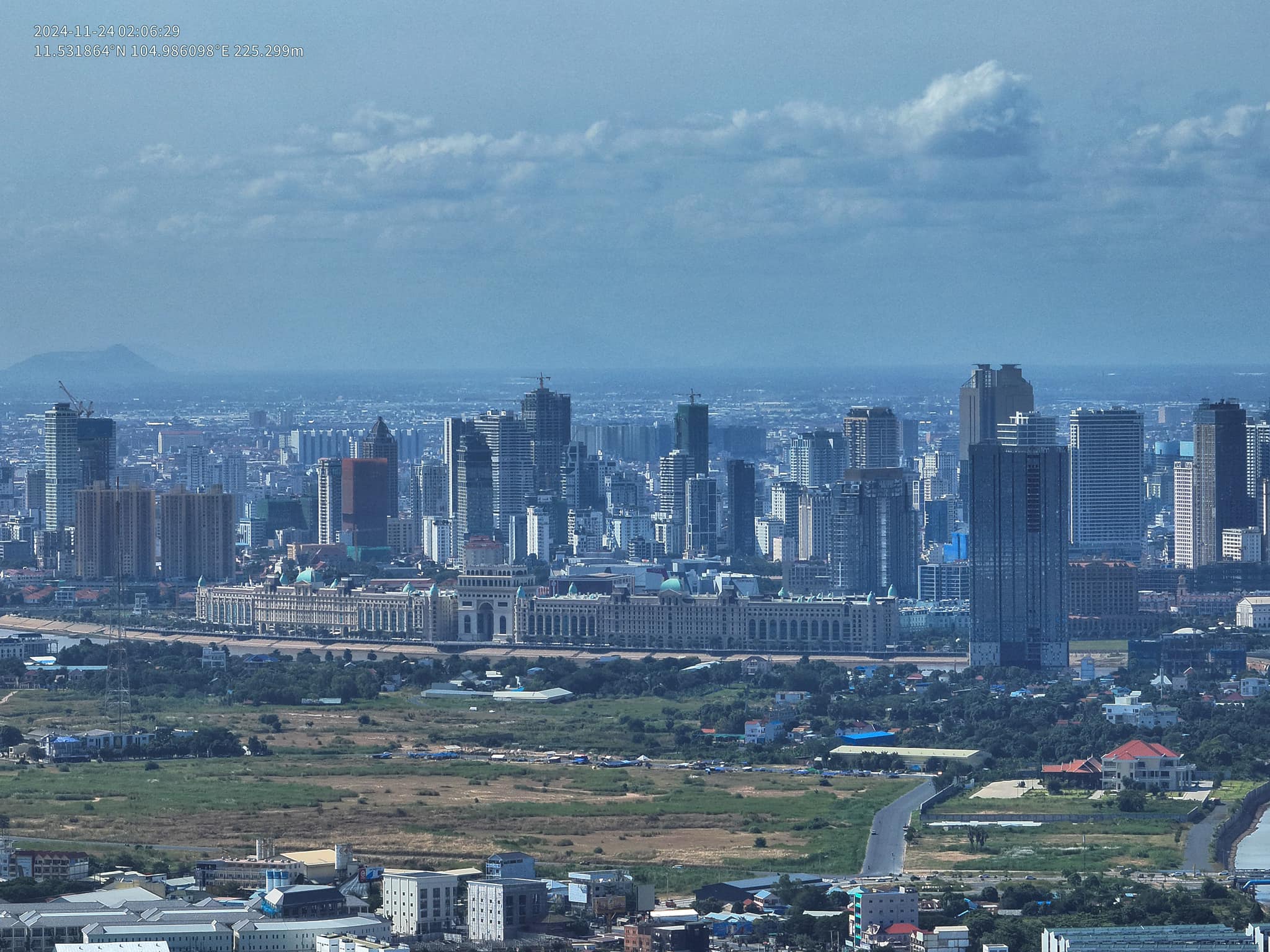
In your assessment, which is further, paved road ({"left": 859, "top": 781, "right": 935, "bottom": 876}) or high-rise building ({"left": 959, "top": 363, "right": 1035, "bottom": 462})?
high-rise building ({"left": 959, "top": 363, "right": 1035, "bottom": 462})

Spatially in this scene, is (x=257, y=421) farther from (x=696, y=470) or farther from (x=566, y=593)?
(x=566, y=593)

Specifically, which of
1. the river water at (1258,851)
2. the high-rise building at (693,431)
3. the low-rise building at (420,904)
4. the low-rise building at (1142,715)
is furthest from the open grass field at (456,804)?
the high-rise building at (693,431)

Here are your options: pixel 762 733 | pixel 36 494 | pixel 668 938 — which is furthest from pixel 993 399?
pixel 668 938

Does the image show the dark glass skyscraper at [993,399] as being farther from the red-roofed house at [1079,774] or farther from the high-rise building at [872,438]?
the red-roofed house at [1079,774]

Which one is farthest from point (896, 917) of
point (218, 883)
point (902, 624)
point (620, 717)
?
point (902, 624)

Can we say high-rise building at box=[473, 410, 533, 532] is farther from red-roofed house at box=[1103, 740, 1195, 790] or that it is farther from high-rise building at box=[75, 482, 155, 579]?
red-roofed house at box=[1103, 740, 1195, 790]

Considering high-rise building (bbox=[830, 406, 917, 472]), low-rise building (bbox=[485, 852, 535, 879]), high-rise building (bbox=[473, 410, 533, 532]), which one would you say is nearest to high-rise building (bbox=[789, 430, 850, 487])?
high-rise building (bbox=[830, 406, 917, 472])
